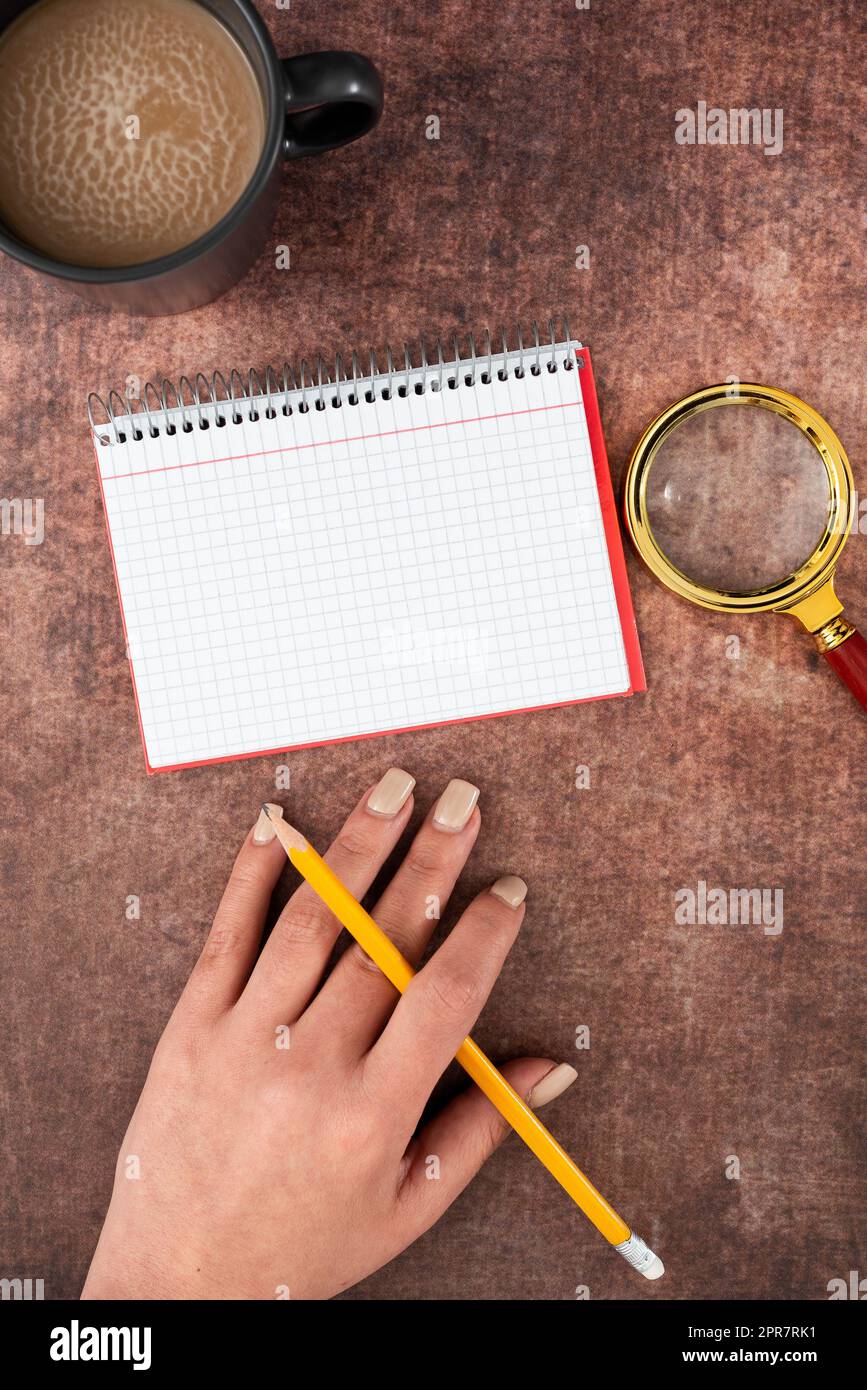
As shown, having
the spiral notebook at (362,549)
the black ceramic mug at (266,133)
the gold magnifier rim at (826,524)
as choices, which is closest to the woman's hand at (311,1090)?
the spiral notebook at (362,549)

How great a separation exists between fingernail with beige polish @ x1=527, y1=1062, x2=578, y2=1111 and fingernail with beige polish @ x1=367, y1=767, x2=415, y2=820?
11.7 inches

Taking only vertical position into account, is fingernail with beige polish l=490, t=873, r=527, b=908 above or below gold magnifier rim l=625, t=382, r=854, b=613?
below

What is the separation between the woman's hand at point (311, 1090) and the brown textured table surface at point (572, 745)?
1.8 inches

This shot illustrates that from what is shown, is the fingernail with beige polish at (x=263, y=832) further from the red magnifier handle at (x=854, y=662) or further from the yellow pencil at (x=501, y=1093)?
the red magnifier handle at (x=854, y=662)

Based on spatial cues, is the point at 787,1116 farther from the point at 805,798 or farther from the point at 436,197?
the point at 436,197

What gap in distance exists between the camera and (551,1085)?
2.75 feet

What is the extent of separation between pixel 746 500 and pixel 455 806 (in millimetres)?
396

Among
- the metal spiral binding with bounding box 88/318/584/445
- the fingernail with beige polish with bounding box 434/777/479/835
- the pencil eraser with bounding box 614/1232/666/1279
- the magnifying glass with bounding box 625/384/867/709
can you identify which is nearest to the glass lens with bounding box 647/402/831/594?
the magnifying glass with bounding box 625/384/867/709

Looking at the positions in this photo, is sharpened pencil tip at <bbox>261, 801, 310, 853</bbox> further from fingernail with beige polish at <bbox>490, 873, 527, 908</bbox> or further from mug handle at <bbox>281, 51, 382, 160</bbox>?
mug handle at <bbox>281, 51, 382, 160</bbox>

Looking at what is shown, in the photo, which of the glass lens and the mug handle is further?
the glass lens

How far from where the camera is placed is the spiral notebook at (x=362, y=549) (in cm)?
81

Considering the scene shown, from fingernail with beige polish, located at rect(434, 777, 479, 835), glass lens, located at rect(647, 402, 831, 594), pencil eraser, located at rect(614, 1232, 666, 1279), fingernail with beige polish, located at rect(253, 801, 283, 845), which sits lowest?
pencil eraser, located at rect(614, 1232, 666, 1279)

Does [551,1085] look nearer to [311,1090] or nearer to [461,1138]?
[461,1138]

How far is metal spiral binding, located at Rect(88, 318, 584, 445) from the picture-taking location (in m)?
0.81
